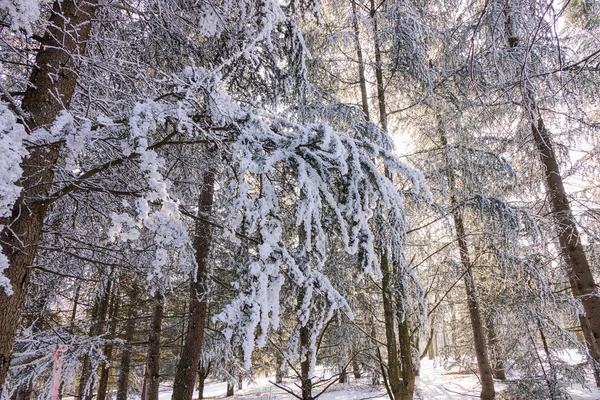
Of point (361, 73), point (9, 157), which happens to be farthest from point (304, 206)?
point (361, 73)

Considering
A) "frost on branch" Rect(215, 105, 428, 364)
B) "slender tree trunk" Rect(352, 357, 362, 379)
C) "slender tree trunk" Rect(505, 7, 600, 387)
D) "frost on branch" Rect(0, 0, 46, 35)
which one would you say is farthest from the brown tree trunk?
"slender tree trunk" Rect(505, 7, 600, 387)

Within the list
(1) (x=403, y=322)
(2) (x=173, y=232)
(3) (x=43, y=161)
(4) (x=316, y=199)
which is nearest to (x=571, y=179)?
(1) (x=403, y=322)

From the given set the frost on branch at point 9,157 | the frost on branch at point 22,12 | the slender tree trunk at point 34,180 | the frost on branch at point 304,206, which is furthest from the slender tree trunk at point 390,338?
the frost on branch at point 22,12

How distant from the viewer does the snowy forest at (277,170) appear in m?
1.89

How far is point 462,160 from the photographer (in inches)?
226

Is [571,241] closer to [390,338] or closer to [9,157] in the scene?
[390,338]

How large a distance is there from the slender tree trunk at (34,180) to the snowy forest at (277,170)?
0.01 metres

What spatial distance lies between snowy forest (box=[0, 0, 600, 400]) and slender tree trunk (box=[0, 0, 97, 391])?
1 cm

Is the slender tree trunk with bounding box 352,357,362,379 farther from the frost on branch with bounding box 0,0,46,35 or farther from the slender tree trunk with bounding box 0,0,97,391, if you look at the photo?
the frost on branch with bounding box 0,0,46,35

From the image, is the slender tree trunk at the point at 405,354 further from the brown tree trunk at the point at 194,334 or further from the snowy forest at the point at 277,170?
the brown tree trunk at the point at 194,334

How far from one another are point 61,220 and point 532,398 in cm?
917

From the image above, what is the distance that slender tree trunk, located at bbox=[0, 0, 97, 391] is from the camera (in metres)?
1.97

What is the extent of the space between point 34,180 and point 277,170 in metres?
1.60

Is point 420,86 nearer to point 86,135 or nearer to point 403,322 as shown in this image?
point 403,322
